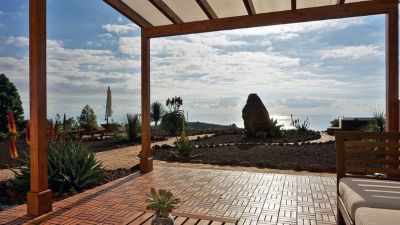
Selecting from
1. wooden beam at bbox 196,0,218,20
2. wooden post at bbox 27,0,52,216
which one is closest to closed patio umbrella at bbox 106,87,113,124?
wooden beam at bbox 196,0,218,20

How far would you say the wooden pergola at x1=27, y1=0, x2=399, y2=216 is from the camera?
346 centimetres

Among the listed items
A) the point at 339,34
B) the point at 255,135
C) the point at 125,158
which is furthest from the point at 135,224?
the point at 255,135

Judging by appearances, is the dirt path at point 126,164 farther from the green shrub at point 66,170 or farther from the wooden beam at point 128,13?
the wooden beam at point 128,13

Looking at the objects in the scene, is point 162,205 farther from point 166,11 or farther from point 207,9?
point 166,11

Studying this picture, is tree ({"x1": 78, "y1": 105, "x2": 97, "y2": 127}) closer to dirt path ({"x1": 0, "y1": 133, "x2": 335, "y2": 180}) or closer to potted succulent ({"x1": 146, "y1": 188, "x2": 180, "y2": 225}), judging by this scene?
dirt path ({"x1": 0, "y1": 133, "x2": 335, "y2": 180})

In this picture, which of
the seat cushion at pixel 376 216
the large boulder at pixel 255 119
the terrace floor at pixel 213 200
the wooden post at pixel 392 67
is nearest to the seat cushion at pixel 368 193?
the seat cushion at pixel 376 216

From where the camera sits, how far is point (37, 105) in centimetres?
345

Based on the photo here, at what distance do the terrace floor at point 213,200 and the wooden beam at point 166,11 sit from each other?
2992 mm

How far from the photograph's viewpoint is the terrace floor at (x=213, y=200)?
128 inches

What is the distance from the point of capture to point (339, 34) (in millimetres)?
8523

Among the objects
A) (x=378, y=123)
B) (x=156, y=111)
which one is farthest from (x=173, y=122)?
(x=378, y=123)

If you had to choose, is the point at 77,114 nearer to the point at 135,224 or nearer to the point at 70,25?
the point at 70,25

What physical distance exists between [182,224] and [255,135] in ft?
31.5

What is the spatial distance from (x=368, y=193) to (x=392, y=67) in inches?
115
